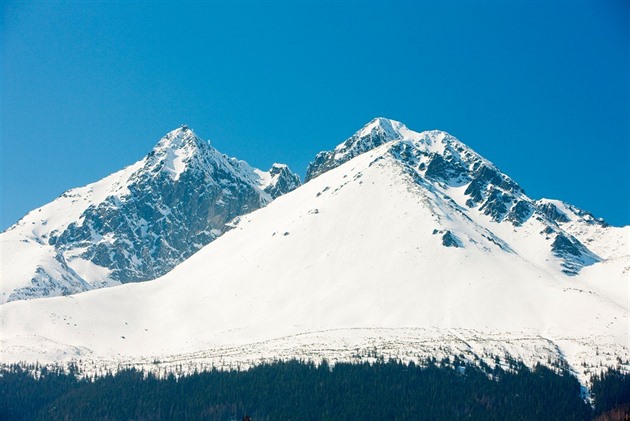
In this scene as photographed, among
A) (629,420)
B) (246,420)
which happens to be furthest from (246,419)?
(629,420)

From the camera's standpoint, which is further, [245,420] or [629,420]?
[629,420]

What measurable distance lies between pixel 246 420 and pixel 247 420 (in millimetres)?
283

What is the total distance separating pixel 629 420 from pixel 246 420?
85188 millimetres

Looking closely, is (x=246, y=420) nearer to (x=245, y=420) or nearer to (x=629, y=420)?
(x=245, y=420)

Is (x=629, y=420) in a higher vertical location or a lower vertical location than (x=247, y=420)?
higher

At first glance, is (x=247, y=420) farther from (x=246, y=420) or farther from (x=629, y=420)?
(x=629, y=420)

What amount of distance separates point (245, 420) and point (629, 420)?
8437 cm

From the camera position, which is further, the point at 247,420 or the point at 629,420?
the point at 629,420

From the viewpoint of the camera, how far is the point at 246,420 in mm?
97312

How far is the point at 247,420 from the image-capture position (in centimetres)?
9706

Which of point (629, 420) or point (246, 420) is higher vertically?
point (629, 420)

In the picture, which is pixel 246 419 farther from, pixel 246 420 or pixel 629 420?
pixel 629 420

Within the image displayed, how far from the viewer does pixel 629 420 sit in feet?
515

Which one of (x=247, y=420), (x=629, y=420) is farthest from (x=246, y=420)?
(x=629, y=420)
